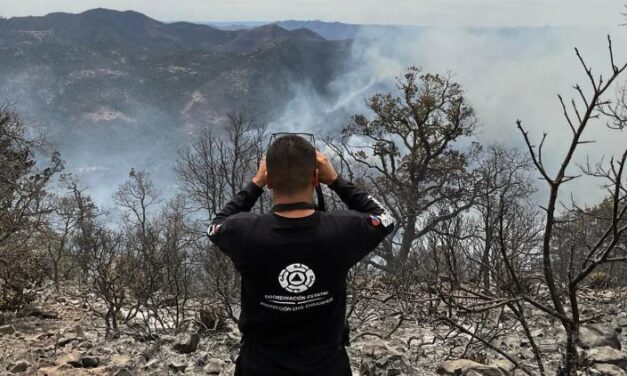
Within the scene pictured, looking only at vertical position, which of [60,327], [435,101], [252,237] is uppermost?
[435,101]

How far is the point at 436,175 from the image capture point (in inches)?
1065

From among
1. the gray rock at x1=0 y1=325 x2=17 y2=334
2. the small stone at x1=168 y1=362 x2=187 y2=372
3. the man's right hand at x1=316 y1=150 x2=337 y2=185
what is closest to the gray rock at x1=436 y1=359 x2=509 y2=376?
the small stone at x1=168 y1=362 x2=187 y2=372

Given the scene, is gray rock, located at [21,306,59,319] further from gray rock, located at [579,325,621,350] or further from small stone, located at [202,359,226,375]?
gray rock, located at [579,325,621,350]

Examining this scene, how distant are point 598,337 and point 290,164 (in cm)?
531

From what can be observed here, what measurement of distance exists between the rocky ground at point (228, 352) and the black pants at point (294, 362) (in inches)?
98.9

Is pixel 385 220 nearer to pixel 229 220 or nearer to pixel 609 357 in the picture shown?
pixel 229 220

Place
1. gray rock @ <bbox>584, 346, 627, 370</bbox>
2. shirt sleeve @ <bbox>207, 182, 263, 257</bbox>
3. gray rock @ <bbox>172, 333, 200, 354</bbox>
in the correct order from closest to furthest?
shirt sleeve @ <bbox>207, 182, 263, 257</bbox> < gray rock @ <bbox>584, 346, 627, 370</bbox> < gray rock @ <bbox>172, 333, 200, 354</bbox>

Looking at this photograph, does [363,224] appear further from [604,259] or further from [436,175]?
[436,175]

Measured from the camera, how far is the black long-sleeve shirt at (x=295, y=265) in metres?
2.28

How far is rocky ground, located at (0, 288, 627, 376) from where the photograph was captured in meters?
5.39

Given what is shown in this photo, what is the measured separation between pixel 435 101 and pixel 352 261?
2483 centimetres

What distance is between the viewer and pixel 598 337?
20.1 ft

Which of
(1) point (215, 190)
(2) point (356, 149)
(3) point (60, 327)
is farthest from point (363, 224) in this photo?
(1) point (215, 190)

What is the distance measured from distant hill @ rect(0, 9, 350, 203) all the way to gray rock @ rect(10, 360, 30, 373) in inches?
6106
